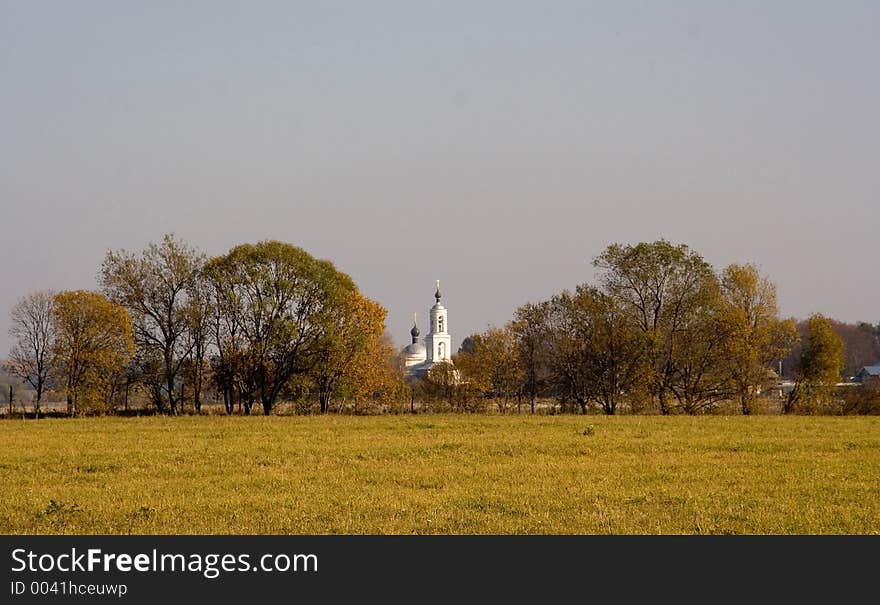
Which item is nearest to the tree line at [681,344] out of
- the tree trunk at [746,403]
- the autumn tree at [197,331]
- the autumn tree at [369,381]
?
the tree trunk at [746,403]

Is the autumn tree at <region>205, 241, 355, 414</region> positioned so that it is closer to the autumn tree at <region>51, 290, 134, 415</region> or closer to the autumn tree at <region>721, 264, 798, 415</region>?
the autumn tree at <region>51, 290, 134, 415</region>

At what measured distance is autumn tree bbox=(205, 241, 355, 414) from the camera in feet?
202

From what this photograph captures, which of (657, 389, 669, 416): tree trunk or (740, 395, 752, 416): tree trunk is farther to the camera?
(740, 395, 752, 416): tree trunk

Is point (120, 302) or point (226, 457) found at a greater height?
point (120, 302)

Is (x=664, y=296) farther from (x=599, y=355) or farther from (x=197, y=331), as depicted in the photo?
(x=197, y=331)

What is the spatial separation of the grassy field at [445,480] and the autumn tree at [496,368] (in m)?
43.4

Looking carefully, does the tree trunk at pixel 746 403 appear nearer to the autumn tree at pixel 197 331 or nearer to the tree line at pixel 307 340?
the tree line at pixel 307 340

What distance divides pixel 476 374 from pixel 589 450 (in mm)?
55398

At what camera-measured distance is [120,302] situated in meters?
62.0

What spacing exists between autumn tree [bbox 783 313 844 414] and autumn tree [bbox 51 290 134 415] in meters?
39.6

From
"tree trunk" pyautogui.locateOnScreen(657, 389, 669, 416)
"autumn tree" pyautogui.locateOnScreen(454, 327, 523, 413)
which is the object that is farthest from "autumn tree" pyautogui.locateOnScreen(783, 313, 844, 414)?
"autumn tree" pyautogui.locateOnScreen(454, 327, 523, 413)
